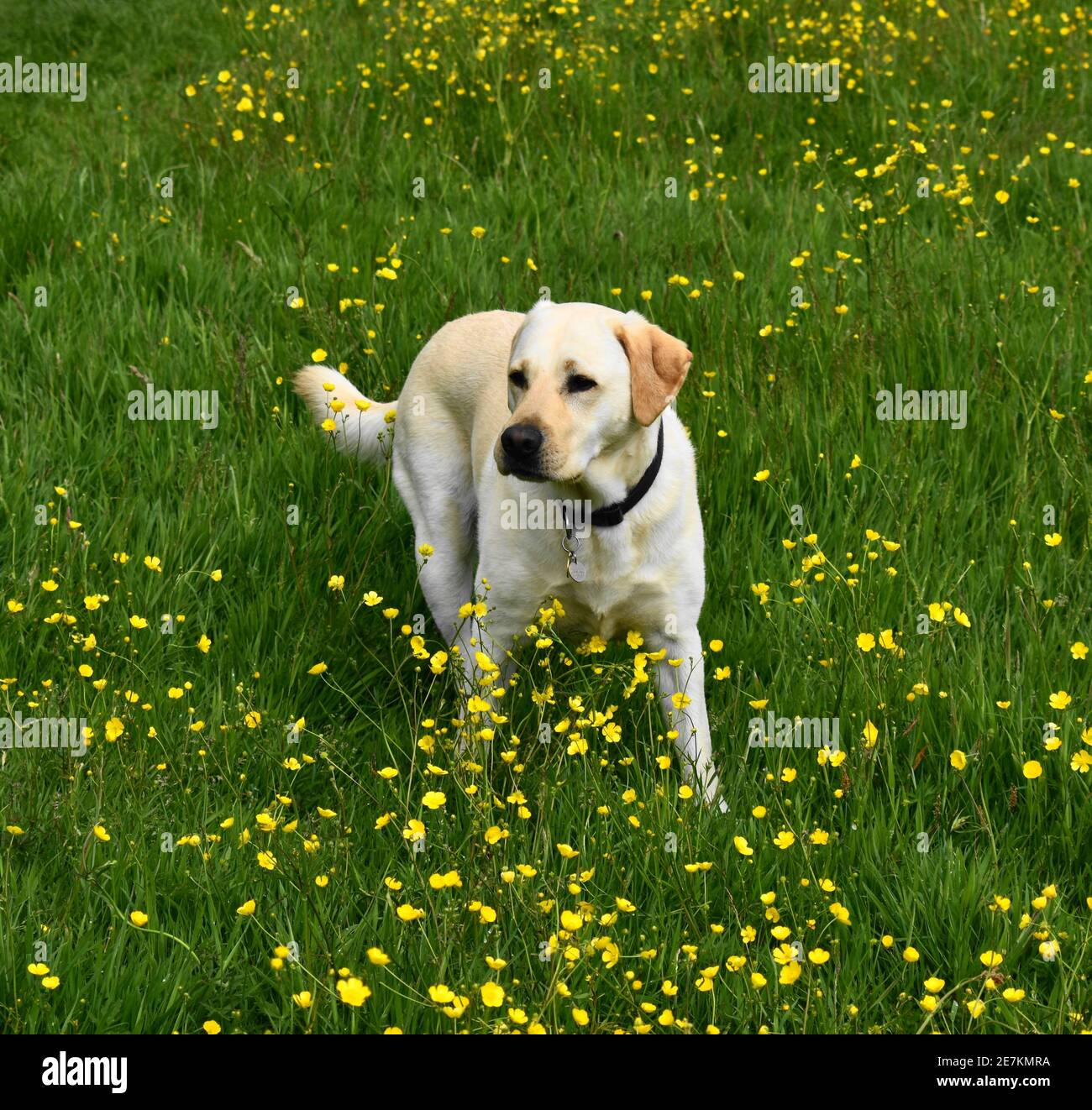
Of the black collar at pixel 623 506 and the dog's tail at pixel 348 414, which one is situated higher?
the dog's tail at pixel 348 414

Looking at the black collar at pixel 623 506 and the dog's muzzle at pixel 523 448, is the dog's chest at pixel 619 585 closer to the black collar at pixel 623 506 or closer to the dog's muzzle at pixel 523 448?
the black collar at pixel 623 506

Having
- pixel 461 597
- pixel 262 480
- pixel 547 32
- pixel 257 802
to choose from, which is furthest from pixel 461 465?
pixel 547 32

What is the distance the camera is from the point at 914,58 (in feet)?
24.6

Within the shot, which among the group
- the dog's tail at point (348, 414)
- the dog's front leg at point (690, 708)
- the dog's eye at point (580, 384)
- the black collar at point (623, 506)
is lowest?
the dog's front leg at point (690, 708)

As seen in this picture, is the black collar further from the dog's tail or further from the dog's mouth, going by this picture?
the dog's tail

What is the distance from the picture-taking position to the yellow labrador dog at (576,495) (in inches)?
143

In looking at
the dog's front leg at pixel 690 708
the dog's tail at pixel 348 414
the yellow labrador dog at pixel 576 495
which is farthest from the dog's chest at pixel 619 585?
the dog's tail at pixel 348 414

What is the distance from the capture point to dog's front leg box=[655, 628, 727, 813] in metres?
3.57

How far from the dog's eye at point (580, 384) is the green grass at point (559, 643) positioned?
846 mm

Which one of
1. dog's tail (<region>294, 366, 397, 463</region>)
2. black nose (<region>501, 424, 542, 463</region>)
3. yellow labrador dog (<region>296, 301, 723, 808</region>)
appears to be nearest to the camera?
black nose (<region>501, 424, 542, 463</region>)

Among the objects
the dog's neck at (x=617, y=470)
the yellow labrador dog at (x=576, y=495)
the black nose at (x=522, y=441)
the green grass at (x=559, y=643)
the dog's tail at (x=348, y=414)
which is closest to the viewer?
the green grass at (x=559, y=643)

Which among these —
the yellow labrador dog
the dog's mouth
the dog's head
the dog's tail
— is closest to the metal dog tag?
the yellow labrador dog

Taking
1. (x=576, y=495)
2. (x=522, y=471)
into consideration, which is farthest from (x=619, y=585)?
(x=522, y=471)

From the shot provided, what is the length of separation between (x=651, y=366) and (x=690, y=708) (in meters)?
0.99
